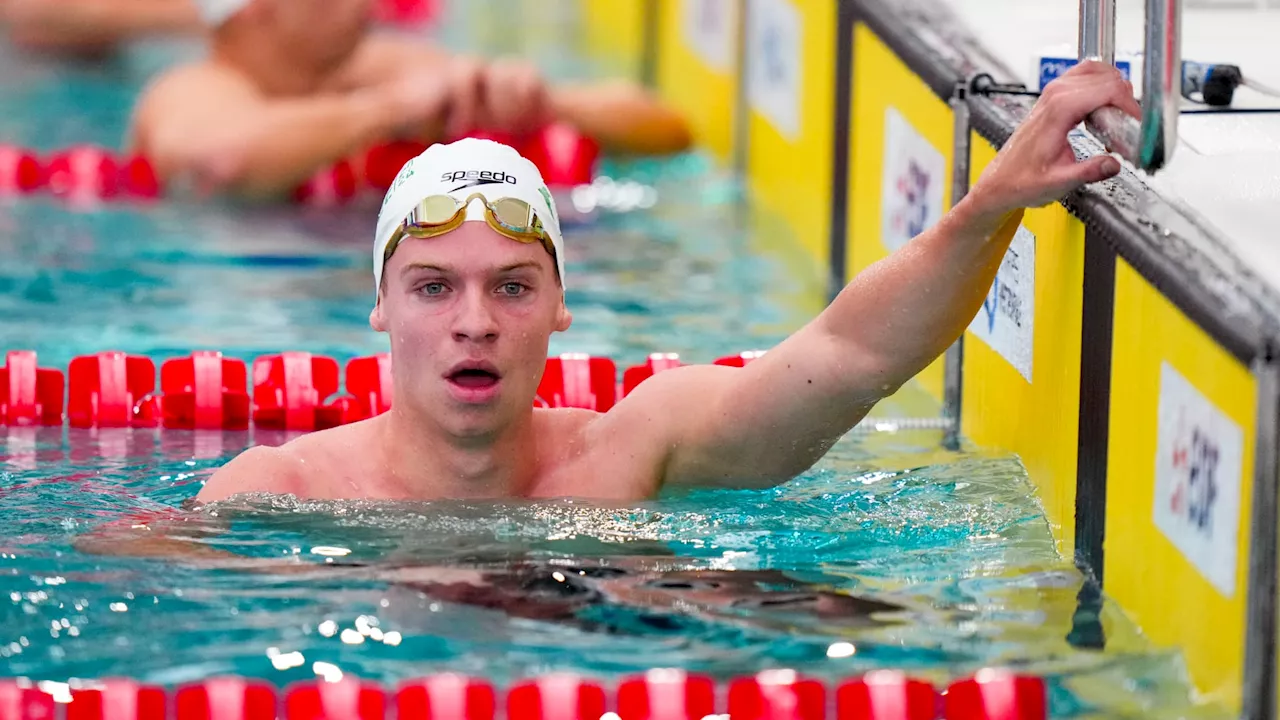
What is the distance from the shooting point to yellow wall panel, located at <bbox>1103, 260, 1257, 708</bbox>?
218cm

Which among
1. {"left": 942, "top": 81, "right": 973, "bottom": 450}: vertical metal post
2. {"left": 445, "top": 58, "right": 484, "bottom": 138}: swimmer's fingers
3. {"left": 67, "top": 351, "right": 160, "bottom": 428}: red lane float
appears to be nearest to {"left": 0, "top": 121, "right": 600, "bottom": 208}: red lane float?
{"left": 445, "top": 58, "right": 484, "bottom": 138}: swimmer's fingers

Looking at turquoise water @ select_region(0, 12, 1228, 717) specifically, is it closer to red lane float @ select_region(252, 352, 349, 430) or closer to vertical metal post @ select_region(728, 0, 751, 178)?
red lane float @ select_region(252, 352, 349, 430)

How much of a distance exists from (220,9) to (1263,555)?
452 cm

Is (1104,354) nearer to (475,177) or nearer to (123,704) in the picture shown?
(475,177)

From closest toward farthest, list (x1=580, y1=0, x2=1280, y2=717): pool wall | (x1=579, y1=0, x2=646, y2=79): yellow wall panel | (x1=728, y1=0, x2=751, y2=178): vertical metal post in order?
(x1=580, y1=0, x2=1280, y2=717): pool wall → (x1=728, y1=0, x2=751, y2=178): vertical metal post → (x1=579, y1=0, x2=646, y2=79): yellow wall panel

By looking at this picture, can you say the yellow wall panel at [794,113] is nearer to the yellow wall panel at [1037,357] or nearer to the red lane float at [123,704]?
the yellow wall panel at [1037,357]

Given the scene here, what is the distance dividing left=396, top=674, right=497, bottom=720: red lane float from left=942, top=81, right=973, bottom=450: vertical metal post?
1381 mm

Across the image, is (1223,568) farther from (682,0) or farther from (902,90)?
(682,0)

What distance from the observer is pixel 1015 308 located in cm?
319

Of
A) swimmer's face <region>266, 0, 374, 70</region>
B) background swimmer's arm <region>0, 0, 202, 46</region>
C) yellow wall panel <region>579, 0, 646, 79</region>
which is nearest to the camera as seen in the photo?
swimmer's face <region>266, 0, 374, 70</region>

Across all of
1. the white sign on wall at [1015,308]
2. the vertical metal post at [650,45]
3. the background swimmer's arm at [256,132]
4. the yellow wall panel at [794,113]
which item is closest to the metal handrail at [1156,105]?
the white sign on wall at [1015,308]

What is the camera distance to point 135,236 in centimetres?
556

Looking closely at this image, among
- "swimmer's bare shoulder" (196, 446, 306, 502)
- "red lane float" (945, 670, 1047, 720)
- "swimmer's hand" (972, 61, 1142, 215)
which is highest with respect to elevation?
"swimmer's hand" (972, 61, 1142, 215)

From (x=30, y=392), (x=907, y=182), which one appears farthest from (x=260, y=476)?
(x=907, y=182)
